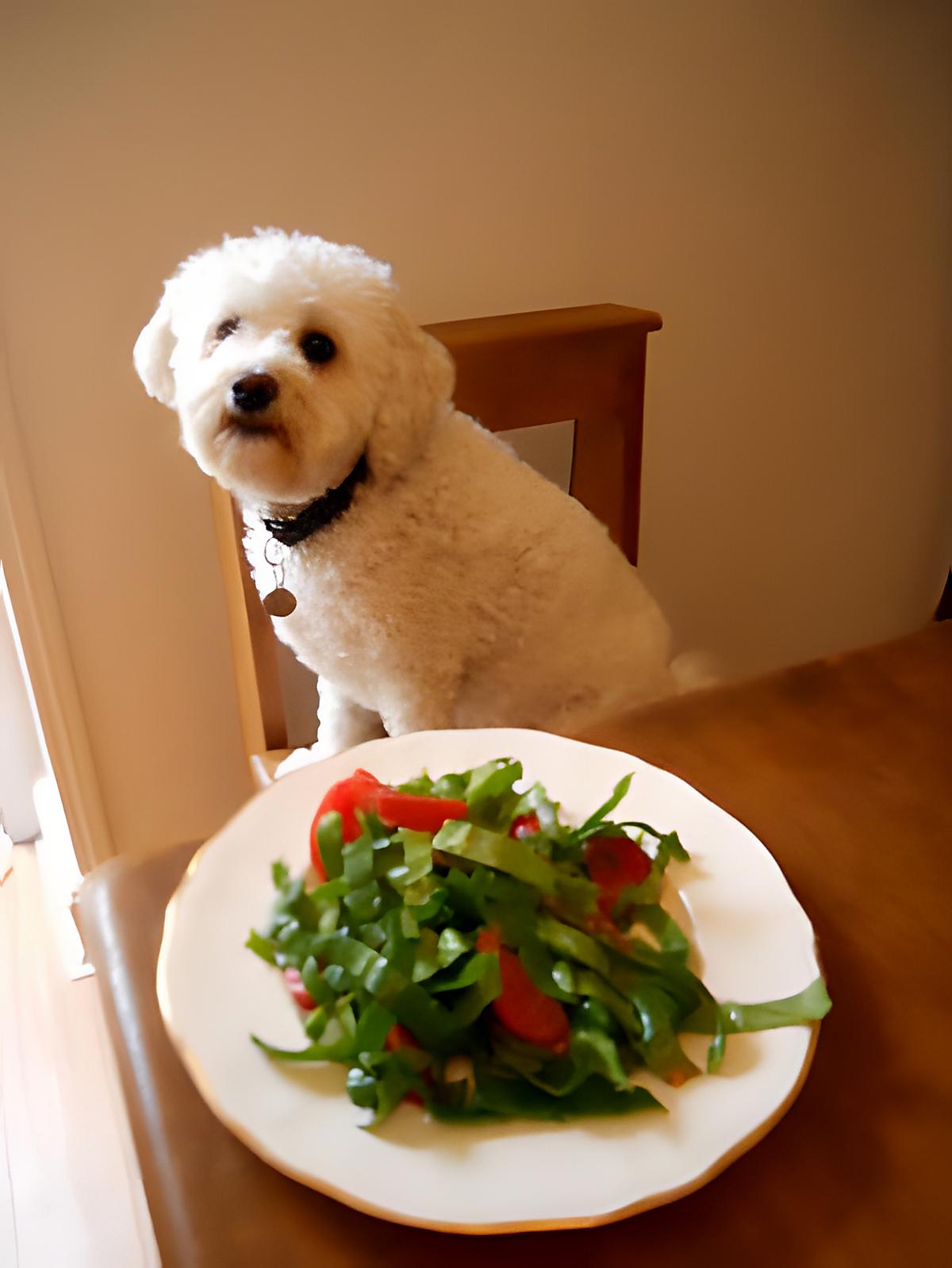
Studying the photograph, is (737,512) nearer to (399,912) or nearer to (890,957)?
(890,957)

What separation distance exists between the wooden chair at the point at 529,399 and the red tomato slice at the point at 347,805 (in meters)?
0.59

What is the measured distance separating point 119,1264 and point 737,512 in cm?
149

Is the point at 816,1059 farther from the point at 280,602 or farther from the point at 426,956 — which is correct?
the point at 280,602

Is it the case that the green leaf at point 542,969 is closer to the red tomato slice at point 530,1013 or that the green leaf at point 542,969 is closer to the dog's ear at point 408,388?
the red tomato slice at point 530,1013

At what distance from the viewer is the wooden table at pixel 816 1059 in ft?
1.30

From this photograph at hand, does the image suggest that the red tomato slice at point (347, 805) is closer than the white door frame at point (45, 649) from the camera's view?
Yes

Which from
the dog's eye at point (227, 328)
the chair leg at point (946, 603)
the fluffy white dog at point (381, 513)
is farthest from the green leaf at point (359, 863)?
the chair leg at point (946, 603)

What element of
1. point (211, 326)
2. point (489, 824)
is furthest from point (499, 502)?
point (489, 824)

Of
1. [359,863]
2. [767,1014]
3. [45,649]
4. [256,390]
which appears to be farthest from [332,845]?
[45,649]

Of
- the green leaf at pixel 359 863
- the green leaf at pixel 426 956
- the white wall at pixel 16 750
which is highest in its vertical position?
the green leaf at pixel 359 863

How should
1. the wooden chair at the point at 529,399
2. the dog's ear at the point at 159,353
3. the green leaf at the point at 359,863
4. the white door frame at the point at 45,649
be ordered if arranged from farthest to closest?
the white door frame at the point at 45,649
the wooden chair at the point at 529,399
the dog's ear at the point at 159,353
the green leaf at the point at 359,863

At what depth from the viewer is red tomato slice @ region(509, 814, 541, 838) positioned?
55 cm

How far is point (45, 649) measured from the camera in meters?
1.34

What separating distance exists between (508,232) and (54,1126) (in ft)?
4.61
